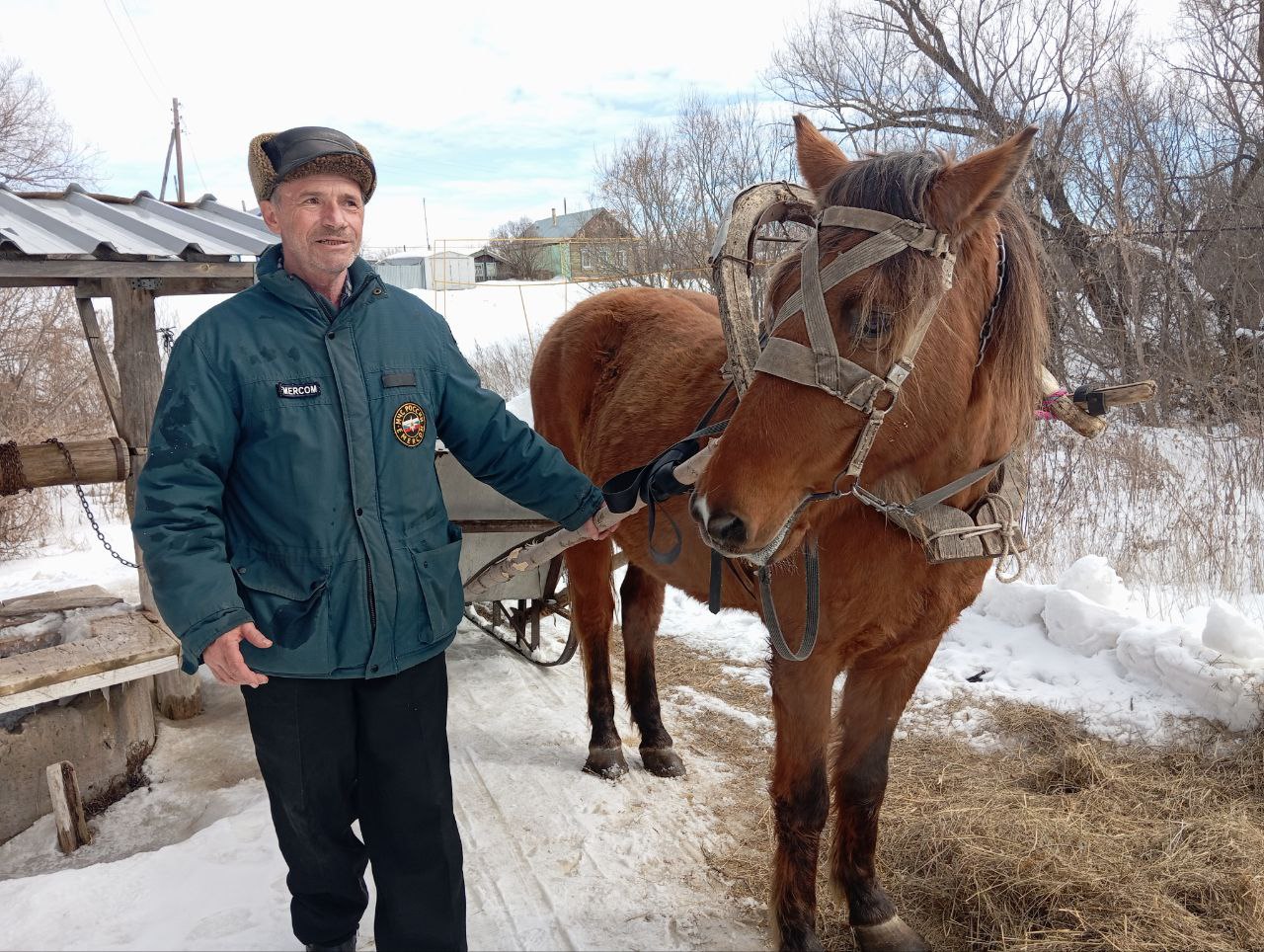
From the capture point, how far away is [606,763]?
3.71 meters

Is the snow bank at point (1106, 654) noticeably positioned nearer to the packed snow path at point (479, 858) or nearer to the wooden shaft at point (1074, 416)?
A: the packed snow path at point (479, 858)

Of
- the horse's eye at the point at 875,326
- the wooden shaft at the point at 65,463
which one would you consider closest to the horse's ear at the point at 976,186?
the horse's eye at the point at 875,326

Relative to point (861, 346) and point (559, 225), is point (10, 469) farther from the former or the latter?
point (559, 225)

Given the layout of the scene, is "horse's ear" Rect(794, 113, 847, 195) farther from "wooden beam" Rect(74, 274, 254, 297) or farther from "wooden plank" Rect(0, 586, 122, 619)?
"wooden plank" Rect(0, 586, 122, 619)

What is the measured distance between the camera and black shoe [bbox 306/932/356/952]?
2.11 meters

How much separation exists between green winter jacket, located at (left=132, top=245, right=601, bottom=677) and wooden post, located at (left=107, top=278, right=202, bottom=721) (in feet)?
9.57

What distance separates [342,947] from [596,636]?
1.98 m

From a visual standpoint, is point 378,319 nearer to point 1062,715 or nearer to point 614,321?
point 614,321

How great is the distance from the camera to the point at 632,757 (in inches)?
153

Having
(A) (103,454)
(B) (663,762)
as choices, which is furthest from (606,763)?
(A) (103,454)

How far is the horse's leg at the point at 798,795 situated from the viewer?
2.36 meters

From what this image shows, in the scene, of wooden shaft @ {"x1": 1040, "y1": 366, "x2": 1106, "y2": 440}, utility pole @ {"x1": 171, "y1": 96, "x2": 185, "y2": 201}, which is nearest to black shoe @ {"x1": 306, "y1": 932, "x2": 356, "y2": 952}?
wooden shaft @ {"x1": 1040, "y1": 366, "x2": 1106, "y2": 440}

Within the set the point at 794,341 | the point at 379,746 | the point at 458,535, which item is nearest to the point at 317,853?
the point at 379,746

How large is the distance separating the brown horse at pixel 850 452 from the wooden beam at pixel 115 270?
89.7 inches
